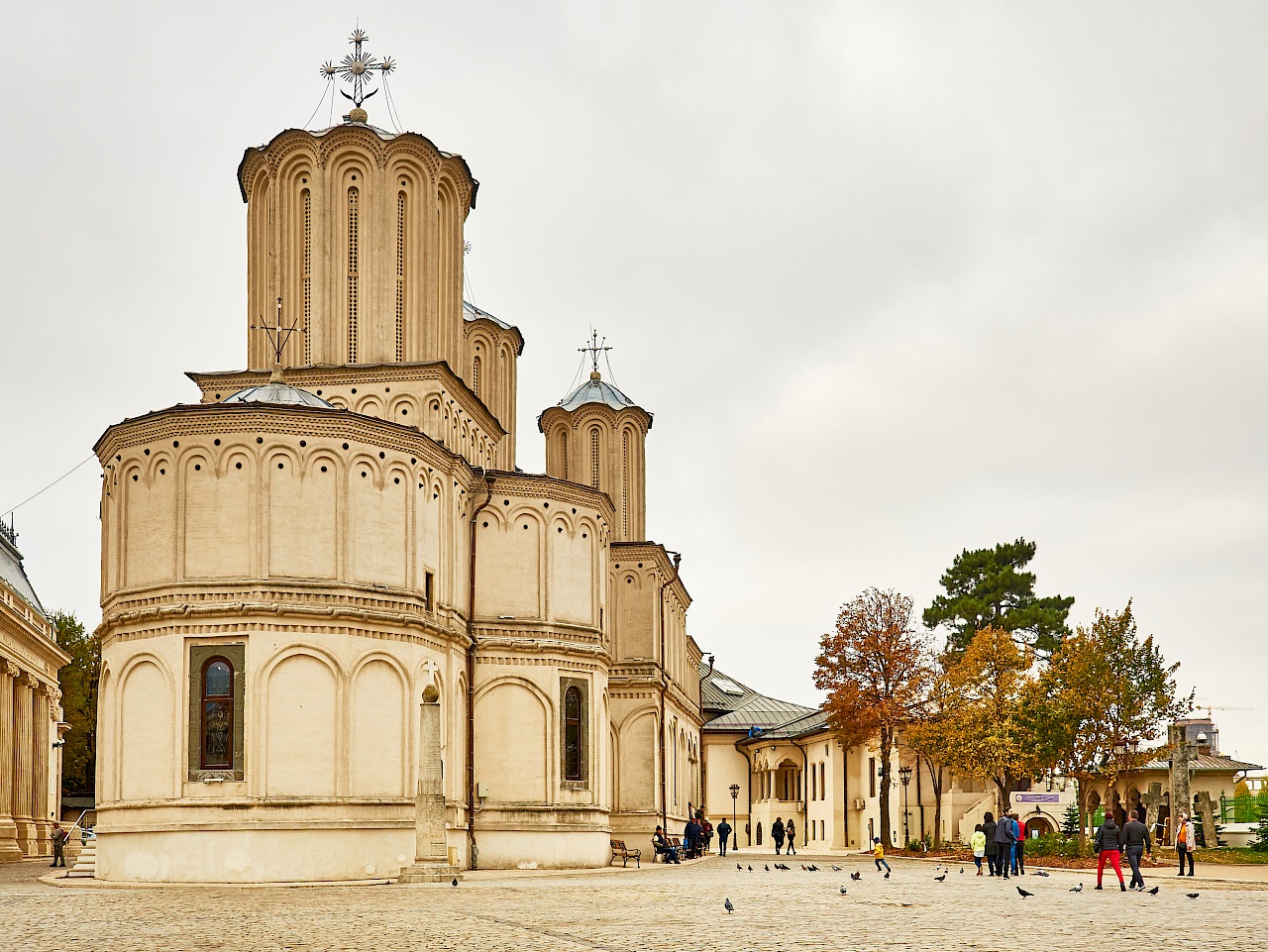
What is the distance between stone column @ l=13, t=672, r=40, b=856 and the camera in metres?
58.5

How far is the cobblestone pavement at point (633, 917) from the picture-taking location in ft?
54.7

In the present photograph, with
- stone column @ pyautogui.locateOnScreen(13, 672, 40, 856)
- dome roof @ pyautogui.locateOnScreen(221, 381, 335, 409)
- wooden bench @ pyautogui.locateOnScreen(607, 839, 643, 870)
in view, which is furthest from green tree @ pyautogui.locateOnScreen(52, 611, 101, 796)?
dome roof @ pyautogui.locateOnScreen(221, 381, 335, 409)

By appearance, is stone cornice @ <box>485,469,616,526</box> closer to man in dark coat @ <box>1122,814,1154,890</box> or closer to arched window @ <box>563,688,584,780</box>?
arched window @ <box>563,688,584,780</box>

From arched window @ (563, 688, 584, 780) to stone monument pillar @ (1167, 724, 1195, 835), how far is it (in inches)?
740

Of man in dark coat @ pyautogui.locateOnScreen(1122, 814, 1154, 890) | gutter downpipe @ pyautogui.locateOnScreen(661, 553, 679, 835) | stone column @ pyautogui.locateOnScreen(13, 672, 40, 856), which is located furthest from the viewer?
stone column @ pyautogui.locateOnScreen(13, 672, 40, 856)

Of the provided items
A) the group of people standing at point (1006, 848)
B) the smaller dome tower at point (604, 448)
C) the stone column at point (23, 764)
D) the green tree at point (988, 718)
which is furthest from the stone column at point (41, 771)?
the group of people standing at point (1006, 848)

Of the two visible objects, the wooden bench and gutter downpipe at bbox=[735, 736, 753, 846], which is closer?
the wooden bench

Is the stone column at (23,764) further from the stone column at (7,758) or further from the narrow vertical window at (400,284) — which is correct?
the narrow vertical window at (400,284)

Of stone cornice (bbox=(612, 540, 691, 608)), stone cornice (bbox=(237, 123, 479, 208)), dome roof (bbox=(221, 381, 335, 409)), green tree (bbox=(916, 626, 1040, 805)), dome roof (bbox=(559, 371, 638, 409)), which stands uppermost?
stone cornice (bbox=(237, 123, 479, 208))

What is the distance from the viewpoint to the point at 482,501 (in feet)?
136

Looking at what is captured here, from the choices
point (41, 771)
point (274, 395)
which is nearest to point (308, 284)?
point (274, 395)

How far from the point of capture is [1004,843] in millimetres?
36000

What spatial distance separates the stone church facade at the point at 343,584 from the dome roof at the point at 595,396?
45.9 ft

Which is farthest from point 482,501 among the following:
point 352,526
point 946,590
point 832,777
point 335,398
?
point 946,590
